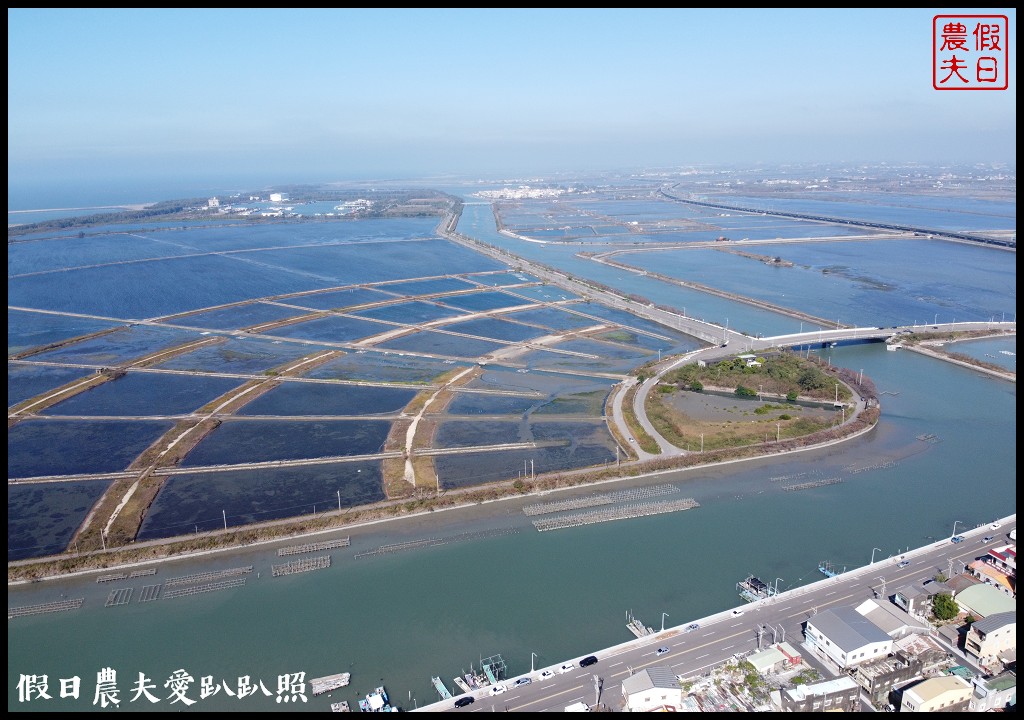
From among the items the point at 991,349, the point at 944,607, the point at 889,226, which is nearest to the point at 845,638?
the point at 944,607

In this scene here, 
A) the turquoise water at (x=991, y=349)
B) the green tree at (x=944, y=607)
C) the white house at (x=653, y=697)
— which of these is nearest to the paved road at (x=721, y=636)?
the white house at (x=653, y=697)

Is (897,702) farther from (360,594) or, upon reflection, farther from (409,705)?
(360,594)

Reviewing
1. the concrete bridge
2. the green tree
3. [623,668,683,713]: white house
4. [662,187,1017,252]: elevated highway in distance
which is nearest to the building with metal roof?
the green tree

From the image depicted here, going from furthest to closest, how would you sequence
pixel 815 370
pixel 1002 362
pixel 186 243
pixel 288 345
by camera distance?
pixel 186 243
pixel 288 345
pixel 1002 362
pixel 815 370

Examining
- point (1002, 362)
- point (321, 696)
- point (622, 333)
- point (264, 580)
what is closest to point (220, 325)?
point (622, 333)

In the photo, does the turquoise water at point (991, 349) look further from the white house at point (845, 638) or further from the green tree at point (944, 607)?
the white house at point (845, 638)

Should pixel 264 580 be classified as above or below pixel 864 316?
below
